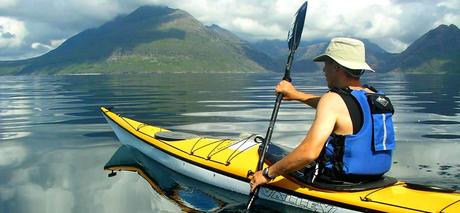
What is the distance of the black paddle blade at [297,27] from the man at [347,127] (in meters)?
3.94

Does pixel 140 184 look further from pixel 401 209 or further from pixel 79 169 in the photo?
pixel 401 209

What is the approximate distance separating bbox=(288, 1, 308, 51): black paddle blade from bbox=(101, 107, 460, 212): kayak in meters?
2.58

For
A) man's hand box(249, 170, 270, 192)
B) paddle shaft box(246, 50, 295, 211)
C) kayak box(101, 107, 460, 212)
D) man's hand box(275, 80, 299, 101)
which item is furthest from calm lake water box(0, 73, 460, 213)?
man's hand box(275, 80, 299, 101)

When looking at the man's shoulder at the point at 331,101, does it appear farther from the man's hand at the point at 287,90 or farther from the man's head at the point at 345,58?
the man's hand at the point at 287,90

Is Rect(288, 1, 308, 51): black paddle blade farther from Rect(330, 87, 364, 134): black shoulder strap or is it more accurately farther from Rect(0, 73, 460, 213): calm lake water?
Rect(330, 87, 364, 134): black shoulder strap

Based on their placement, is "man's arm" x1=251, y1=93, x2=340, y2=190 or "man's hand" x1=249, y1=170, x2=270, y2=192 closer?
"man's arm" x1=251, y1=93, x2=340, y2=190

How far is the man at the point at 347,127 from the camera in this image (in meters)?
6.05

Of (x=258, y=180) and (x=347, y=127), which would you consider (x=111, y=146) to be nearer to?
(x=258, y=180)

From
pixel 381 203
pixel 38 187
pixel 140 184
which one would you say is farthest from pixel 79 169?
pixel 381 203

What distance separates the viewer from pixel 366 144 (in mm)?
6438

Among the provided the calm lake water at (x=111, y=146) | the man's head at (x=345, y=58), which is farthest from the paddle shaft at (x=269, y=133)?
the man's head at (x=345, y=58)

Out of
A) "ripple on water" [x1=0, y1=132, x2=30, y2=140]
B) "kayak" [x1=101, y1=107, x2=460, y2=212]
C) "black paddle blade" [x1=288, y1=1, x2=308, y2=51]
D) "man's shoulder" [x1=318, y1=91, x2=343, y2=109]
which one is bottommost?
"ripple on water" [x1=0, y1=132, x2=30, y2=140]

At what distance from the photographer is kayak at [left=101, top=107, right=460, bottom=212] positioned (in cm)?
660

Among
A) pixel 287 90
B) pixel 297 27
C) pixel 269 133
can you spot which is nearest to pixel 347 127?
pixel 287 90
